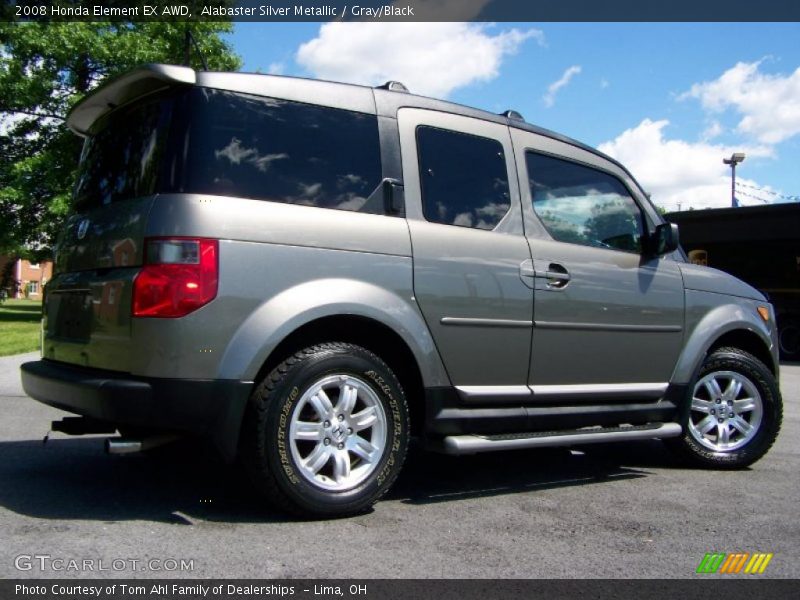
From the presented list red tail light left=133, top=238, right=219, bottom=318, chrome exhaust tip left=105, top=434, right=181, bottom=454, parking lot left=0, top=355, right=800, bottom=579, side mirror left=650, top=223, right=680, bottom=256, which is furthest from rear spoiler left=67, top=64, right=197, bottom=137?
side mirror left=650, top=223, right=680, bottom=256

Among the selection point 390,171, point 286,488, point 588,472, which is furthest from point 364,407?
point 588,472

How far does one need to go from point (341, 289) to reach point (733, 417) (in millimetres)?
3145

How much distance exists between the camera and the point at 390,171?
4121 mm

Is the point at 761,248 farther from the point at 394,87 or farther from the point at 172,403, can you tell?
the point at 172,403

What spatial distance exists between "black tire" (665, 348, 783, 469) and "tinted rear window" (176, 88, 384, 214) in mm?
2698

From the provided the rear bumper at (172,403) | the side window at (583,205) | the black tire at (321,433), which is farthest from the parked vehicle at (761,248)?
the rear bumper at (172,403)

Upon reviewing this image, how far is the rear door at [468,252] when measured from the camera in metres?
4.11

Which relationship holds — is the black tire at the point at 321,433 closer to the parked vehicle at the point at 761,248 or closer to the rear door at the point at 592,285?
the rear door at the point at 592,285

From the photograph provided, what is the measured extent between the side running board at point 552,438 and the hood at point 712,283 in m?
0.93

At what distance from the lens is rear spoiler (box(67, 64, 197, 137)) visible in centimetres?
365

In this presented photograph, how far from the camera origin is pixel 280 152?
3.78 m

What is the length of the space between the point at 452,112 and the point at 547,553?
7.85 ft

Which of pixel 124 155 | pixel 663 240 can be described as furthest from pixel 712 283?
pixel 124 155

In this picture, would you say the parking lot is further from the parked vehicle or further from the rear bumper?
the parked vehicle
